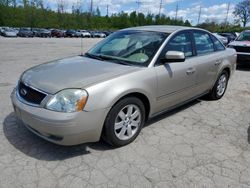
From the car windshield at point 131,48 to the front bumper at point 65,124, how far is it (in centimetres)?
106

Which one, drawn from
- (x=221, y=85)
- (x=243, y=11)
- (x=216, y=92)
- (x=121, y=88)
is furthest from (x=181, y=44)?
(x=243, y=11)

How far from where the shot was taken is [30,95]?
2.93 metres

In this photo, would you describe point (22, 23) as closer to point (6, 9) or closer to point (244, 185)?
point (6, 9)

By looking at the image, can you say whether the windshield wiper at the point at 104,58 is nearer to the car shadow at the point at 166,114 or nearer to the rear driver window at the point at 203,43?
the car shadow at the point at 166,114

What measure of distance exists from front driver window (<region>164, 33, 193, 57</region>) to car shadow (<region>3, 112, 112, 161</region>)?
181 centimetres

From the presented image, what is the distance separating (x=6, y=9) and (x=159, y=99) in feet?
218

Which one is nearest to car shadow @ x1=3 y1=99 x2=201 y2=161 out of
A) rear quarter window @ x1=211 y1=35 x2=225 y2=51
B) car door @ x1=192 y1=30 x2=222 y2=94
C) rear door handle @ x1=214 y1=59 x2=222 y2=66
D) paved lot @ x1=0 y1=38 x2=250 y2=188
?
paved lot @ x1=0 y1=38 x2=250 y2=188

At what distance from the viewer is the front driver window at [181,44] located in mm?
3736

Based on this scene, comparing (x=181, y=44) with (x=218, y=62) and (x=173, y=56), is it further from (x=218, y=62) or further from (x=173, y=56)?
(x=218, y=62)

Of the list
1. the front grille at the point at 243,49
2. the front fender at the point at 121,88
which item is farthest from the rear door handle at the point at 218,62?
the front grille at the point at 243,49

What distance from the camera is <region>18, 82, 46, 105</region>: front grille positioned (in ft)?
9.18

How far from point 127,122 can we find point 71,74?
3.22ft

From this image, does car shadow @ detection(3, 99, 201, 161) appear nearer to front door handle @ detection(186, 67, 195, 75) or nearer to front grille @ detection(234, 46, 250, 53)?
front door handle @ detection(186, 67, 195, 75)

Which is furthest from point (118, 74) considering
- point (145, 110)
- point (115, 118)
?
point (145, 110)
